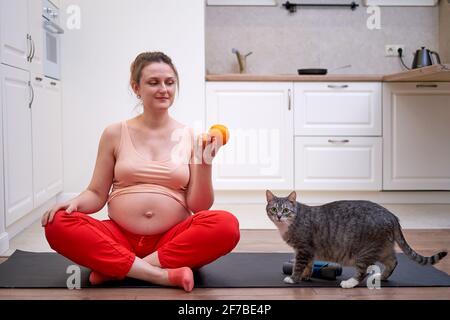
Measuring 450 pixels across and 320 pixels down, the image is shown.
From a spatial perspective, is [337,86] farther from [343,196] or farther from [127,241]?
[127,241]

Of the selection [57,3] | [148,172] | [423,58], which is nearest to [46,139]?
[57,3]

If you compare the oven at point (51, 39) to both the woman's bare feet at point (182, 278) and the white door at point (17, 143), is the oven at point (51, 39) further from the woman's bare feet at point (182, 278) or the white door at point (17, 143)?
the woman's bare feet at point (182, 278)

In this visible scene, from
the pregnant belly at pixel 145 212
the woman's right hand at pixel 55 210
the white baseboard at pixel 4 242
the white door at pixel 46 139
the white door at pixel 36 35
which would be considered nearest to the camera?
the woman's right hand at pixel 55 210

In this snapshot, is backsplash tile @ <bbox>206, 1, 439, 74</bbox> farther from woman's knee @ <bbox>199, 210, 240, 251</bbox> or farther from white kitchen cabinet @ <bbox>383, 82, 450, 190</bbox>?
woman's knee @ <bbox>199, 210, 240, 251</bbox>

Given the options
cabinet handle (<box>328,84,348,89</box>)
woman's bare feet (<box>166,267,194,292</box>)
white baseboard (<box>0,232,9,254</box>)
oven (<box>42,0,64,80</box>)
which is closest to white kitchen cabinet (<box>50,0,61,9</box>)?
oven (<box>42,0,64,80</box>)

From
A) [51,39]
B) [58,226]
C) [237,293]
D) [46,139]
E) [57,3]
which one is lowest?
[237,293]

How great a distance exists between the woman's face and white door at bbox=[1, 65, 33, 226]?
3.40 feet

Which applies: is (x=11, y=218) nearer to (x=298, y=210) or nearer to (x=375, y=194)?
(x=298, y=210)

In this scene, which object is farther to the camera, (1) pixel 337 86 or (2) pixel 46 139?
(1) pixel 337 86

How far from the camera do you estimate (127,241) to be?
6.99ft

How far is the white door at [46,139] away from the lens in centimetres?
349

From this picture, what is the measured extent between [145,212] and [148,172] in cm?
14

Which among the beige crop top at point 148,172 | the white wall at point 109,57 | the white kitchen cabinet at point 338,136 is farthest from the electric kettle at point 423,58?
the beige crop top at point 148,172

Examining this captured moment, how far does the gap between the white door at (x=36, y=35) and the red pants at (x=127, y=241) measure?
5.34ft
